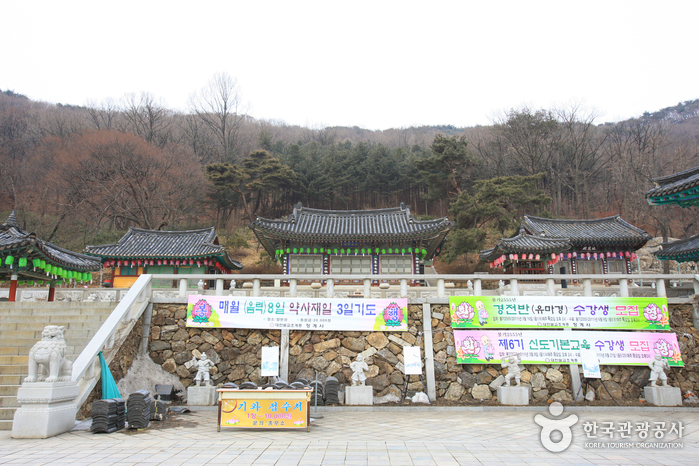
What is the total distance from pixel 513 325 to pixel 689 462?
6308 millimetres

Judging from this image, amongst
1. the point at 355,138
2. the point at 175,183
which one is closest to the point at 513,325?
the point at 175,183

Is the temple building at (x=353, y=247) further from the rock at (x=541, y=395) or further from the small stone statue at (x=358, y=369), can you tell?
the small stone statue at (x=358, y=369)

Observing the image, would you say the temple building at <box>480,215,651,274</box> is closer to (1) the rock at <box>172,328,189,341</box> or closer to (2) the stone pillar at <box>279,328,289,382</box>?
(2) the stone pillar at <box>279,328,289,382</box>

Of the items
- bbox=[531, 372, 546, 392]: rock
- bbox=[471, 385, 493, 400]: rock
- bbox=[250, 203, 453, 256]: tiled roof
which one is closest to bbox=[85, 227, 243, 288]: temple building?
bbox=[250, 203, 453, 256]: tiled roof

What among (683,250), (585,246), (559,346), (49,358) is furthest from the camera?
(585,246)

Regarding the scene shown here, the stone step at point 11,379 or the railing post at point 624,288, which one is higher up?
the railing post at point 624,288

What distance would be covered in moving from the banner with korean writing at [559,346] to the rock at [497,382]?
48cm

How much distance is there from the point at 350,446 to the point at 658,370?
1048 cm

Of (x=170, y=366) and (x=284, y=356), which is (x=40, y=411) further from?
(x=284, y=356)

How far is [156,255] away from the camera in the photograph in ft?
73.2

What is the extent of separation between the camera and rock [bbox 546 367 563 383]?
12.4 m

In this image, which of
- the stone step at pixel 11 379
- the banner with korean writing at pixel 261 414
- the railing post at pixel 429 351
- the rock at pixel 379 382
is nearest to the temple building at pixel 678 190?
the railing post at pixel 429 351

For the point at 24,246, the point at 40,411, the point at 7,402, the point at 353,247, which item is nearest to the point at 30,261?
the point at 24,246

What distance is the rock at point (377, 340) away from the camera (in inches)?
493
